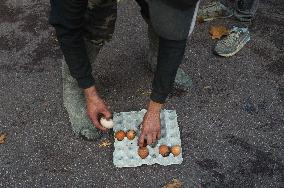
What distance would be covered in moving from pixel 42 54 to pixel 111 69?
52 centimetres

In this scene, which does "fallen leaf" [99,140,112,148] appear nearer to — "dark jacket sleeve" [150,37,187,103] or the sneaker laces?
"dark jacket sleeve" [150,37,187,103]

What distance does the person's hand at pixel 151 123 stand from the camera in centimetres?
202

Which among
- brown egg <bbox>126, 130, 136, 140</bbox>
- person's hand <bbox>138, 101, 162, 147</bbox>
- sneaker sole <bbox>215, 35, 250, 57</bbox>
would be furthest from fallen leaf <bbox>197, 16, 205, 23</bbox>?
person's hand <bbox>138, 101, 162, 147</bbox>

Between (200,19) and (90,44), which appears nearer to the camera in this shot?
(90,44)

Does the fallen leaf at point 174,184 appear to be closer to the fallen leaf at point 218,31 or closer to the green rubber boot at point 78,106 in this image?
the green rubber boot at point 78,106

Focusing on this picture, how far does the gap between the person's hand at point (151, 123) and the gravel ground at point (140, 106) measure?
0.70ft

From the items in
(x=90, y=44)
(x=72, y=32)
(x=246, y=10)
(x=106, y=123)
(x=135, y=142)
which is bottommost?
(x=135, y=142)

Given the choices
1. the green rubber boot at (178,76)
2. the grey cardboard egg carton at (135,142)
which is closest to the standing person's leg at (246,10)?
the green rubber boot at (178,76)

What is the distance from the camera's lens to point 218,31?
10.1ft

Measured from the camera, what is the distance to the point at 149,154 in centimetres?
230

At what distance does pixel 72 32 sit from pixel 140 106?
83 centimetres

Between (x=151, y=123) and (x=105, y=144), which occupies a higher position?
(x=151, y=123)

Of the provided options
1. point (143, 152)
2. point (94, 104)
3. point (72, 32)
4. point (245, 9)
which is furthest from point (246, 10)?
point (72, 32)

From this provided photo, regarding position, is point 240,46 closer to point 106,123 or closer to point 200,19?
point 200,19
